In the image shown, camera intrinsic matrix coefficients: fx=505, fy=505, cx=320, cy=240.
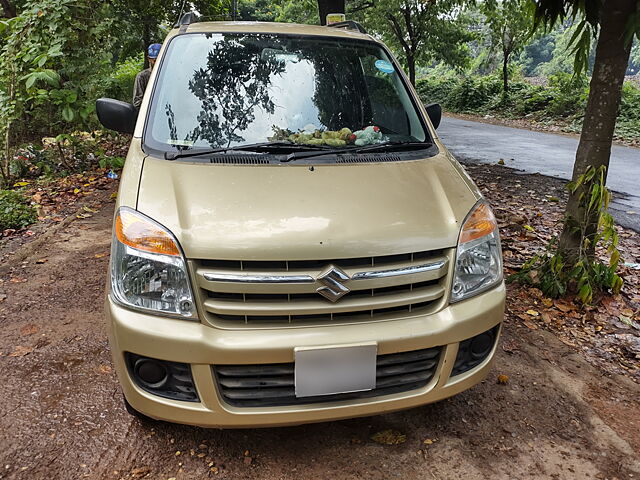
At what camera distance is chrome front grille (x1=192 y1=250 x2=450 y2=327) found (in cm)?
191

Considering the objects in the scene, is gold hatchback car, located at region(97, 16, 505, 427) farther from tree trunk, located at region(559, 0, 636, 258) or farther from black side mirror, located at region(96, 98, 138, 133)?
tree trunk, located at region(559, 0, 636, 258)

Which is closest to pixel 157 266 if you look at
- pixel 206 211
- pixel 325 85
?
pixel 206 211

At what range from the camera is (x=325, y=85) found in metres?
3.09

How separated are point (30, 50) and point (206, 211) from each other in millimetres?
5140

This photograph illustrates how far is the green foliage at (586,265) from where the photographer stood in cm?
342

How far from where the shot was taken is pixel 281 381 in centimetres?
194

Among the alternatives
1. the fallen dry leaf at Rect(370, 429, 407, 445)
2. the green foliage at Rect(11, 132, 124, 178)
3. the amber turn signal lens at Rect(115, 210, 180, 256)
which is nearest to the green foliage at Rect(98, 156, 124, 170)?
the green foliage at Rect(11, 132, 124, 178)

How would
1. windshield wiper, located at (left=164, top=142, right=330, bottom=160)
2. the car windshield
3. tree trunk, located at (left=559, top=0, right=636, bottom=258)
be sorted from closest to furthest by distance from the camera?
windshield wiper, located at (left=164, top=142, right=330, bottom=160), the car windshield, tree trunk, located at (left=559, top=0, right=636, bottom=258)

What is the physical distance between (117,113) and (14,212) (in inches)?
122

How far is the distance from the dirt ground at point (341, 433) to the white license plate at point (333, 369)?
0.47m

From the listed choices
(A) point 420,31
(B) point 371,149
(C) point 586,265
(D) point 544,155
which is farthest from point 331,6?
(A) point 420,31

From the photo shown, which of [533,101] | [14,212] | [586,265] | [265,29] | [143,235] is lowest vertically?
[533,101]

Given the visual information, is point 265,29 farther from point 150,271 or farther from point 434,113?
point 150,271

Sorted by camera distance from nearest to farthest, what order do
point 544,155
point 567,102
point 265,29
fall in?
point 265,29 → point 544,155 → point 567,102
